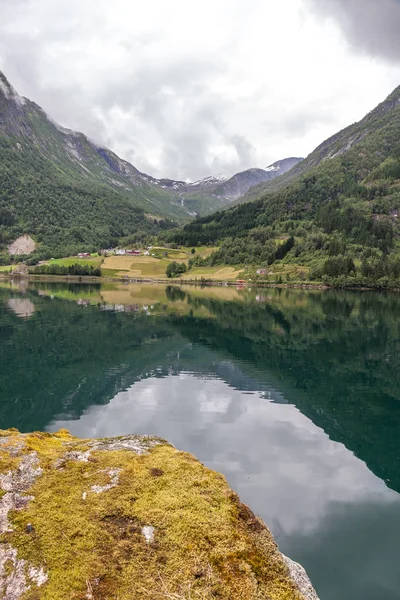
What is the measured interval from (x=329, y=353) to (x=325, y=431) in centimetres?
2170

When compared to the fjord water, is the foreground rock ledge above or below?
above

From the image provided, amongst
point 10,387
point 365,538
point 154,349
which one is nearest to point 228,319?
point 154,349

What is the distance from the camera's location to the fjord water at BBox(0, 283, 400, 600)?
12.3m

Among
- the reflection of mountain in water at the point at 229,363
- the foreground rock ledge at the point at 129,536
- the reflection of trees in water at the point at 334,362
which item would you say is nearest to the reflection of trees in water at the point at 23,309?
the reflection of mountain in water at the point at 229,363

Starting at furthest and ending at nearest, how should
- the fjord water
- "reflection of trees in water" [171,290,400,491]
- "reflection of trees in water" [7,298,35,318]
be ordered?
"reflection of trees in water" [7,298,35,318]
"reflection of trees in water" [171,290,400,491]
the fjord water

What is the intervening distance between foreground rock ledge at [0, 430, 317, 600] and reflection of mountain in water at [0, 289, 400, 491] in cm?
1142

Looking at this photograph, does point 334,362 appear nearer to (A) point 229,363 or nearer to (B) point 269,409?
(A) point 229,363

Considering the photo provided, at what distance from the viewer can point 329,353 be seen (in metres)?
42.1

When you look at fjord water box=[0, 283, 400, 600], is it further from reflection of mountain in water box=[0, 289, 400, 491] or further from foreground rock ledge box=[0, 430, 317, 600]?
foreground rock ledge box=[0, 430, 317, 600]

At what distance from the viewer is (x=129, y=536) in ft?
22.3

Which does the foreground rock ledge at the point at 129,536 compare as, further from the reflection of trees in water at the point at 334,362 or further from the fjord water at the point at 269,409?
the reflection of trees in water at the point at 334,362

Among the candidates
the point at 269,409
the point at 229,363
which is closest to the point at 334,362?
the point at 229,363

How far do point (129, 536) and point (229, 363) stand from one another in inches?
1241

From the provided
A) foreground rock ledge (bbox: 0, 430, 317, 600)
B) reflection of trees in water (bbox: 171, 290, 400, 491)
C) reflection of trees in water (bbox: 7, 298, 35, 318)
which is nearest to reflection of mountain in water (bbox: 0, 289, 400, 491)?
reflection of trees in water (bbox: 171, 290, 400, 491)
